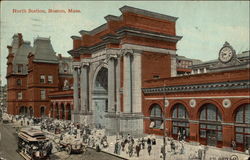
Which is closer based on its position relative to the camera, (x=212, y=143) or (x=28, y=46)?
(x=212, y=143)

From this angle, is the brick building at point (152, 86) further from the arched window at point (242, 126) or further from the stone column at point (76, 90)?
the stone column at point (76, 90)

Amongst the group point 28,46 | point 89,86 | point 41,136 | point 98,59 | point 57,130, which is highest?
point 28,46

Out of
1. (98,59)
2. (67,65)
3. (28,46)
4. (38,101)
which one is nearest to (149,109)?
(98,59)

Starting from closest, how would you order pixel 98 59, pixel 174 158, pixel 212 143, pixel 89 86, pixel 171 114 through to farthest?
pixel 174 158, pixel 212 143, pixel 171 114, pixel 98 59, pixel 89 86

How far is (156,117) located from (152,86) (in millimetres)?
4059

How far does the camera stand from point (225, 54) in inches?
1029

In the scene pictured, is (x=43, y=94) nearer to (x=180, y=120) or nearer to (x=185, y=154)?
(x=180, y=120)

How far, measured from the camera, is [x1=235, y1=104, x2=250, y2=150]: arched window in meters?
20.6

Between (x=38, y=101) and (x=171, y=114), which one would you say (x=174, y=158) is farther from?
(x=38, y=101)

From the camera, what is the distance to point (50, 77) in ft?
213

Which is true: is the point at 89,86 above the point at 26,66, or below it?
below

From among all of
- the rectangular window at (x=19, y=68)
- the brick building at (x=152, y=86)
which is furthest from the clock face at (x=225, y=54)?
the rectangular window at (x=19, y=68)

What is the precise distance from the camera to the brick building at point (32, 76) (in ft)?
206

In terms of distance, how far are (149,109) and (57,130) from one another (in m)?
14.0
